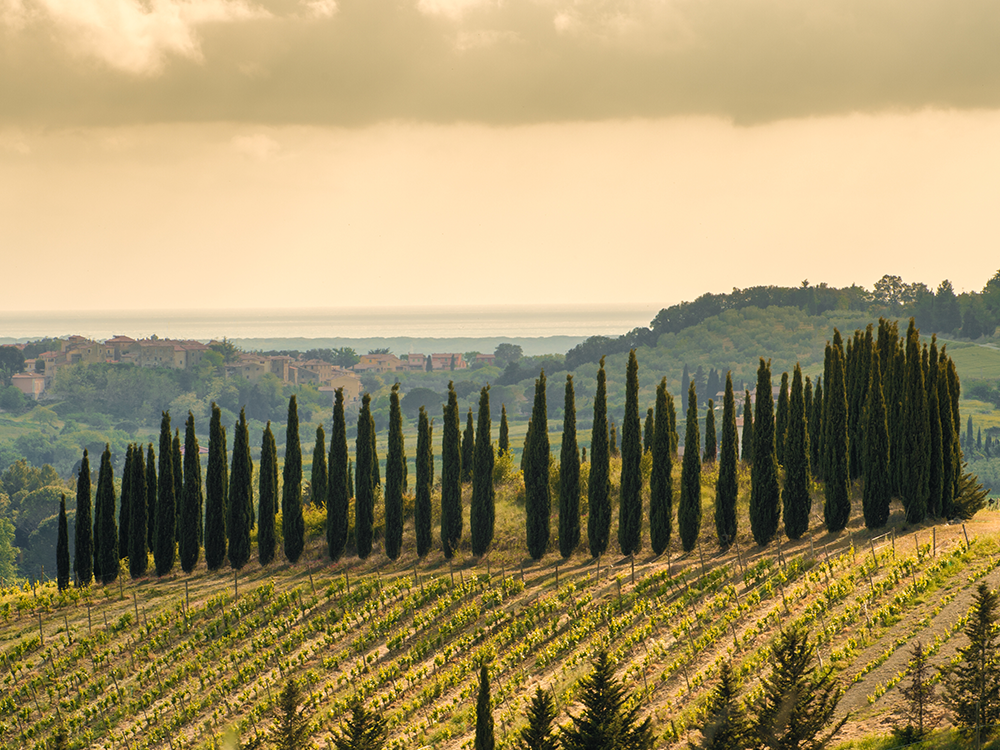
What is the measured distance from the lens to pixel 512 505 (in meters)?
49.8

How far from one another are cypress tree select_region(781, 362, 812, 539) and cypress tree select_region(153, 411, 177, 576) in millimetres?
28872

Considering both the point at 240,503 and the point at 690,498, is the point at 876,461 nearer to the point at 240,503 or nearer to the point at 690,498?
the point at 690,498

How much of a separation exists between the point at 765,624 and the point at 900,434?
14333mm

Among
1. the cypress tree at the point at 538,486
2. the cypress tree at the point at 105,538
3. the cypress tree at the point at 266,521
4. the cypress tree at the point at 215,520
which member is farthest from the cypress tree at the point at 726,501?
the cypress tree at the point at 105,538

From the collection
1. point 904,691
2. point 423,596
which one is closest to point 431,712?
point 423,596

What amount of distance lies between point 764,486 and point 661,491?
427cm

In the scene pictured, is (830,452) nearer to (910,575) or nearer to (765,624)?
(910,575)

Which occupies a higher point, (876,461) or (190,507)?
(876,461)

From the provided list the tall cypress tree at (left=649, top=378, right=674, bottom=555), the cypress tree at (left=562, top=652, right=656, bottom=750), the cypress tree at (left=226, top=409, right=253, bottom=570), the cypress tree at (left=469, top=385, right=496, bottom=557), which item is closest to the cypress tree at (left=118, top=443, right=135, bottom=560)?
the cypress tree at (left=226, top=409, right=253, bottom=570)

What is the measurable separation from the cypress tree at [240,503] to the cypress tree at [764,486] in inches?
909

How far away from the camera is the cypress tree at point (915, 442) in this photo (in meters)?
37.2

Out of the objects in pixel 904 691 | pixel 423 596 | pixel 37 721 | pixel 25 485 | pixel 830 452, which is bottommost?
pixel 25 485

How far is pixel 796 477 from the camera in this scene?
128 feet

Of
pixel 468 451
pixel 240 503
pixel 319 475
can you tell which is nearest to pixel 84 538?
pixel 240 503
